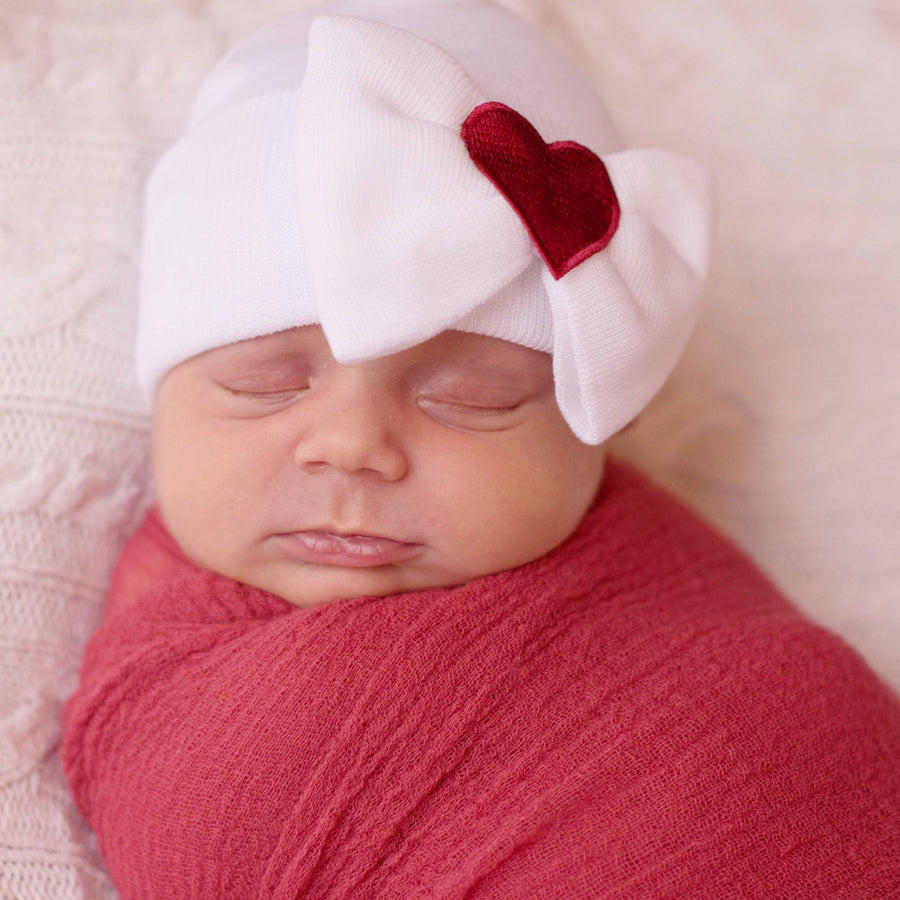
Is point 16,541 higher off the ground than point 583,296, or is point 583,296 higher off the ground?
point 583,296

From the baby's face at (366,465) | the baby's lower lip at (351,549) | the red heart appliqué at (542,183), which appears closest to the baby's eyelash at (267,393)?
the baby's face at (366,465)

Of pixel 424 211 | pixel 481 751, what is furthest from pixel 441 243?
pixel 481 751

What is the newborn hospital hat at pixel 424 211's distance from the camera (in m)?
0.92

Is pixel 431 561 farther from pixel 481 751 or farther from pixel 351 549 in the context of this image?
pixel 481 751

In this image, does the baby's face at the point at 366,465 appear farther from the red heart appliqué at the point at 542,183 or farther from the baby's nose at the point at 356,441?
the red heart appliqué at the point at 542,183

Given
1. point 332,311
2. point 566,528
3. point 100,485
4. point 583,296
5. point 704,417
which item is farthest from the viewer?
point 704,417

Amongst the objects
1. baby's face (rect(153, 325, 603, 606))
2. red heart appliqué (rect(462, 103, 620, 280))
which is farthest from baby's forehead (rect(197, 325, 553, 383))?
red heart appliqué (rect(462, 103, 620, 280))

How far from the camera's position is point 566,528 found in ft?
3.79

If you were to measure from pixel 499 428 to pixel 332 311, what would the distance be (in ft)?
0.88

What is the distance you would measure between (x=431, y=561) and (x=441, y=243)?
13.3 inches

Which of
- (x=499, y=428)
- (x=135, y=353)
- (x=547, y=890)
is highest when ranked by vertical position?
(x=499, y=428)

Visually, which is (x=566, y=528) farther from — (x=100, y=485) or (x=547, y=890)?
(x=100, y=485)

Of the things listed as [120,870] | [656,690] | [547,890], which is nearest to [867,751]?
[656,690]

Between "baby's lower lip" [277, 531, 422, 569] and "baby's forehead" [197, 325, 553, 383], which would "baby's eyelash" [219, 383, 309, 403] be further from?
"baby's lower lip" [277, 531, 422, 569]
